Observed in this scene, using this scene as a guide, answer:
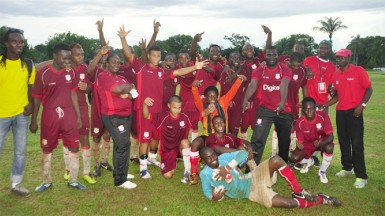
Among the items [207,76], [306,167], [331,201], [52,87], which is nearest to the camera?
[331,201]

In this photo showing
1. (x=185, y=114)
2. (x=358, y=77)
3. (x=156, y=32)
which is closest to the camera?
(x=358, y=77)

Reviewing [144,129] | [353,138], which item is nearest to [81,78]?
[144,129]

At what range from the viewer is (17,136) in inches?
236

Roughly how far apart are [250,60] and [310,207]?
14.0ft

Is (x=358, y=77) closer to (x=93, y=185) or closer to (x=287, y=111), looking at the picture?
(x=287, y=111)

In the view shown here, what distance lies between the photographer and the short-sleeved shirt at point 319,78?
7727 mm

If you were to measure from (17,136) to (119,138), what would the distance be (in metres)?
1.82

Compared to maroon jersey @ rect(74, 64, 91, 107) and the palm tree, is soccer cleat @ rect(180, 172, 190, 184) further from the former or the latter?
the palm tree

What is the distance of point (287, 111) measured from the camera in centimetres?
714

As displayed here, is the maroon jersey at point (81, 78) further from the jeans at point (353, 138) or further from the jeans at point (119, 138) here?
the jeans at point (353, 138)

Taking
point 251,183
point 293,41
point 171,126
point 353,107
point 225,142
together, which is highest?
point 293,41

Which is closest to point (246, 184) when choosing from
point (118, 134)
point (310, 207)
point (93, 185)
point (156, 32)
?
point (310, 207)

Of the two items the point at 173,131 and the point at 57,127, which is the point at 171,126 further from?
the point at 57,127

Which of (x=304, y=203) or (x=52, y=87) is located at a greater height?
(x=52, y=87)
